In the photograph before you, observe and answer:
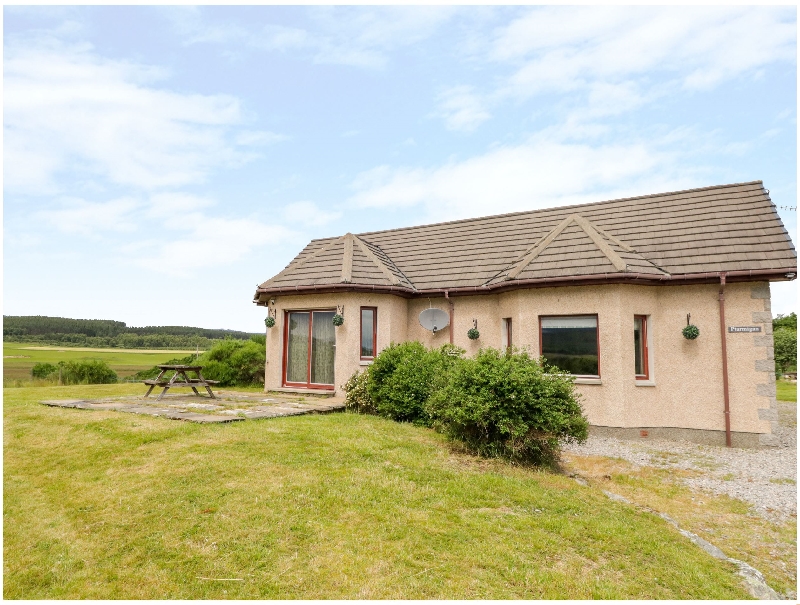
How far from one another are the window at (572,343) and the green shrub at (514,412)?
3611 mm

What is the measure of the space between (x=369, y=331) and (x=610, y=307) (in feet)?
21.2

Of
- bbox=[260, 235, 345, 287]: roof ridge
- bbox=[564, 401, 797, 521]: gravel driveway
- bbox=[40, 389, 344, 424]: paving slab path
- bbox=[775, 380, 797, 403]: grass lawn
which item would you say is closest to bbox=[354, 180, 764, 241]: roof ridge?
bbox=[260, 235, 345, 287]: roof ridge

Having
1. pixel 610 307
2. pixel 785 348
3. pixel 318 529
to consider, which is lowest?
pixel 318 529

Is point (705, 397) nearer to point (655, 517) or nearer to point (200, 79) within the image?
point (655, 517)

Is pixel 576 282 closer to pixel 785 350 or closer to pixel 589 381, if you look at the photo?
pixel 589 381

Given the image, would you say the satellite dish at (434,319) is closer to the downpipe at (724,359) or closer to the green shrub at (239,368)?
the downpipe at (724,359)

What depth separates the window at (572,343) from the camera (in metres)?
11.0

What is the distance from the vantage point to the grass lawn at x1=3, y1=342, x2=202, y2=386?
1980 centimetres

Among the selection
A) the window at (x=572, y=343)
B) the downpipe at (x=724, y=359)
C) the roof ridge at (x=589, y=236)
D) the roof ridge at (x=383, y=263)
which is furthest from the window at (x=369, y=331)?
the downpipe at (x=724, y=359)

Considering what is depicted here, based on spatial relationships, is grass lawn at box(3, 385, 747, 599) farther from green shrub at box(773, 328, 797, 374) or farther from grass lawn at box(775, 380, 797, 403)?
green shrub at box(773, 328, 797, 374)

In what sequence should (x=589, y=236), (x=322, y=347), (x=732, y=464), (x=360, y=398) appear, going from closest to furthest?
(x=732, y=464) < (x=360, y=398) < (x=589, y=236) < (x=322, y=347)

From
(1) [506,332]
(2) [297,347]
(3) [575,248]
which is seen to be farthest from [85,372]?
(3) [575,248]

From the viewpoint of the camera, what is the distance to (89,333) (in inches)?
1161

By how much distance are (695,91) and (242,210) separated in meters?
15.8
